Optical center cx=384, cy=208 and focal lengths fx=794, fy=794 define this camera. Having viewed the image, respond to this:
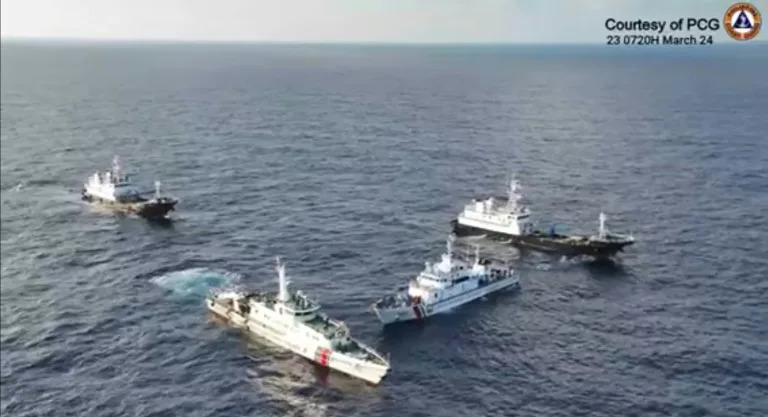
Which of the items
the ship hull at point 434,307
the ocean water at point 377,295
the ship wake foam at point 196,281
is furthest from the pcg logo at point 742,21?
the ship wake foam at point 196,281

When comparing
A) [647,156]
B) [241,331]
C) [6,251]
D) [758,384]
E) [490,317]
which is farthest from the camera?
[647,156]

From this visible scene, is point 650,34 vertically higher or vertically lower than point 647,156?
higher

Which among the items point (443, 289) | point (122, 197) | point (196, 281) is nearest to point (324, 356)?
point (443, 289)

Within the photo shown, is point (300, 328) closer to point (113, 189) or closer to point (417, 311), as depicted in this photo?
point (417, 311)

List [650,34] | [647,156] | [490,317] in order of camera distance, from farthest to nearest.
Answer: [647,156], [490,317], [650,34]

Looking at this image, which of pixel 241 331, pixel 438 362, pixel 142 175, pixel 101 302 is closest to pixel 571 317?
pixel 438 362

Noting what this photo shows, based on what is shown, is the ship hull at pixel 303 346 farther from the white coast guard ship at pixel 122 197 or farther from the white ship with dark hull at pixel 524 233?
the white ship with dark hull at pixel 524 233

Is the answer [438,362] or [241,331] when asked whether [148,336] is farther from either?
[438,362]
